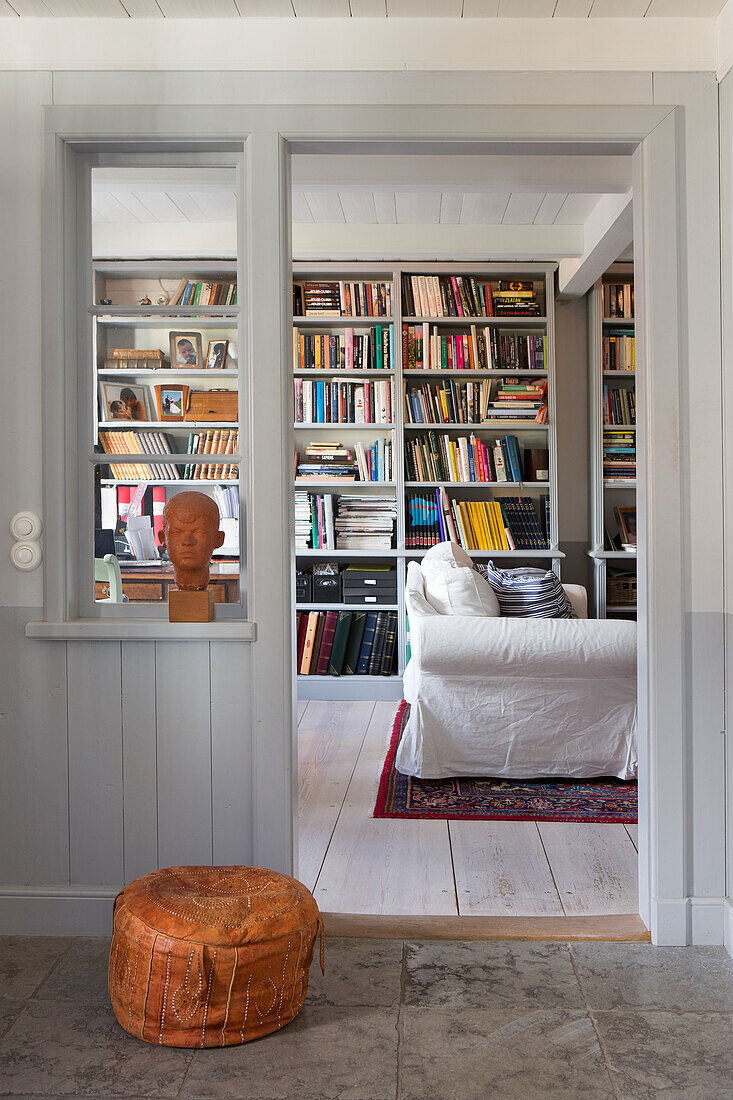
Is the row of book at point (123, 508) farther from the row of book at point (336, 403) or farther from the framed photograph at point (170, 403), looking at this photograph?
the row of book at point (336, 403)

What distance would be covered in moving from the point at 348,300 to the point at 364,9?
316 centimetres

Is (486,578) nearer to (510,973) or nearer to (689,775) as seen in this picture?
(689,775)

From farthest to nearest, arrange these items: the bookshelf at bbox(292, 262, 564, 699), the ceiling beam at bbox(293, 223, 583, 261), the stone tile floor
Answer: the bookshelf at bbox(292, 262, 564, 699) < the ceiling beam at bbox(293, 223, 583, 261) < the stone tile floor

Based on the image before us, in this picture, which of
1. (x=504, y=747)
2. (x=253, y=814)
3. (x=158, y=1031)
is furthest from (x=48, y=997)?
(x=504, y=747)

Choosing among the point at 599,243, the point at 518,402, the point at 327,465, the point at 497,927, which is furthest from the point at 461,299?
the point at 497,927

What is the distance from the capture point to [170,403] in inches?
99.2

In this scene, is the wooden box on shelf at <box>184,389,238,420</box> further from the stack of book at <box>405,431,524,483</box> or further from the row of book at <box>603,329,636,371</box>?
the row of book at <box>603,329,636,371</box>

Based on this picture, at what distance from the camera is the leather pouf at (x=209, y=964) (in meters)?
1.86

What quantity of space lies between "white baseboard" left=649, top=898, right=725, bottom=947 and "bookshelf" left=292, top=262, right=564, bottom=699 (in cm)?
305

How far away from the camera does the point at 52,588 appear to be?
7.97 ft

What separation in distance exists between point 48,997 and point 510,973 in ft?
3.70

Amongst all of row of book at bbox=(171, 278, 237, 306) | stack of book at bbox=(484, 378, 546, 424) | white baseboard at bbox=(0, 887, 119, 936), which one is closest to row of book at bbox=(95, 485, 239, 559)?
row of book at bbox=(171, 278, 237, 306)

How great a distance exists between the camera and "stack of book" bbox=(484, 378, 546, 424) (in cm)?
547

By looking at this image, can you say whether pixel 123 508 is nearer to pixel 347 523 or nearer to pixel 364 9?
pixel 364 9
